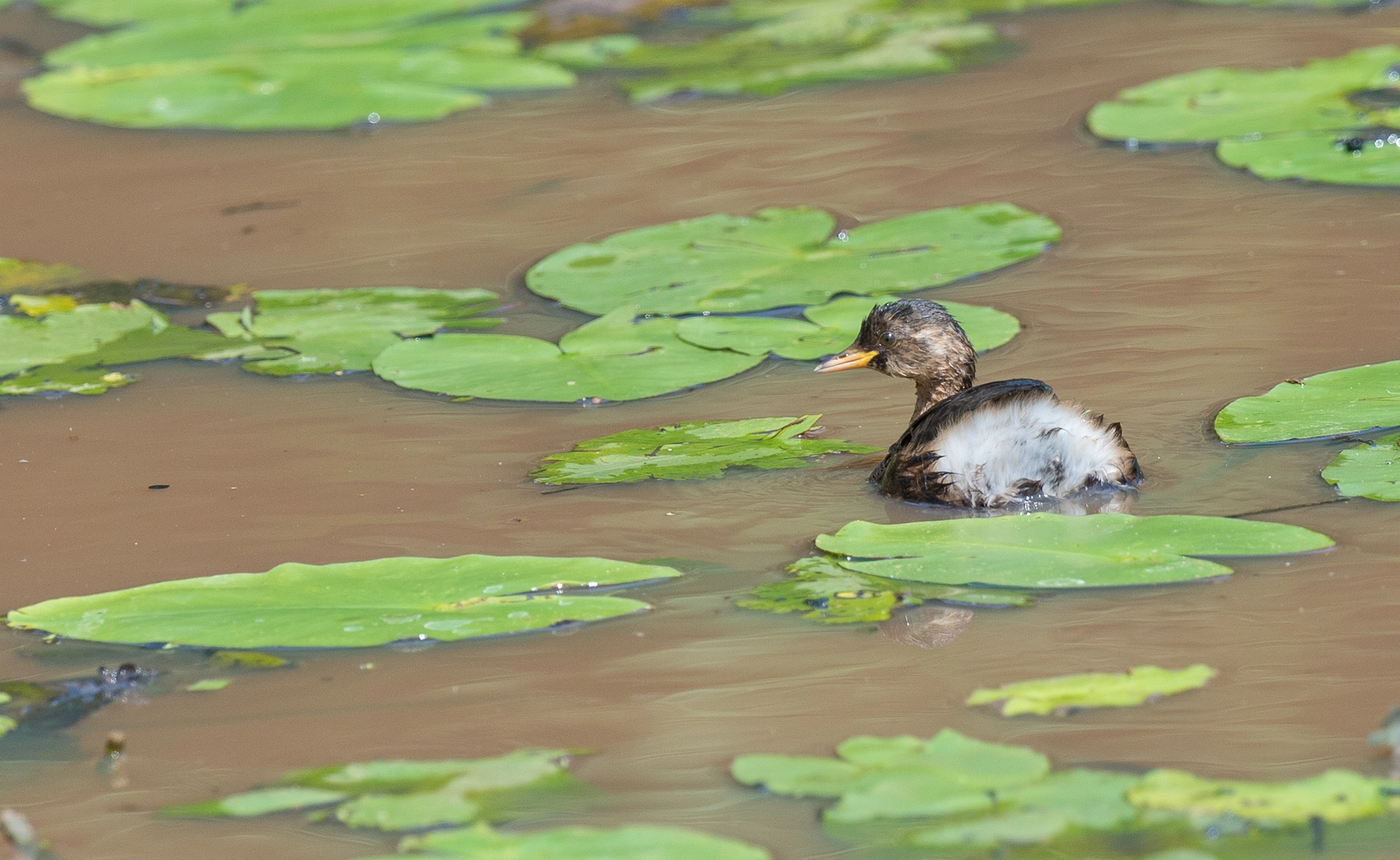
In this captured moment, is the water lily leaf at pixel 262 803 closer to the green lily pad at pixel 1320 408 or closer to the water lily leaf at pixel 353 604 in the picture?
the water lily leaf at pixel 353 604

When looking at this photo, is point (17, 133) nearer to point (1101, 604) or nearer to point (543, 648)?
point (543, 648)

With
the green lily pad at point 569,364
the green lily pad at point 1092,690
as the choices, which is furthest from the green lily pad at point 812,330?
the green lily pad at point 1092,690

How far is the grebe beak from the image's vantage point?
5125 mm

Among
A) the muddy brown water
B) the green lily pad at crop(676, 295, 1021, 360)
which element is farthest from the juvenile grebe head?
the green lily pad at crop(676, 295, 1021, 360)

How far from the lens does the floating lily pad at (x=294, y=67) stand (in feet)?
29.7

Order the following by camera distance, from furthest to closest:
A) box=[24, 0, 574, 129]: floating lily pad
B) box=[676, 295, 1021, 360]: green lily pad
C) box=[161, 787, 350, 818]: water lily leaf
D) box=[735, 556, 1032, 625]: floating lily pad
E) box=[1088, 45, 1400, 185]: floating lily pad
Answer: box=[24, 0, 574, 129]: floating lily pad, box=[1088, 45, 1400, 185]: floating lily pad, box=[676, 295, 1021, 360]: green lily pad, box=[735, 556, 1032, 625]: floating lily pad, box=[161, 787, 350, 818]: water lily leaf

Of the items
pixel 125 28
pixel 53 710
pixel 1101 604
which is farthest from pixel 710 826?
pixel 125 28

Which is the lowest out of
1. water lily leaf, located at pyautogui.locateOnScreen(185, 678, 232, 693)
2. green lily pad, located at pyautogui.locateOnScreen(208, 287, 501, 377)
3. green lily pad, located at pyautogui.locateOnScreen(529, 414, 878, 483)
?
water lily leaf, located at pyautogui.locateOnScreen(185, 678, 232, 693)

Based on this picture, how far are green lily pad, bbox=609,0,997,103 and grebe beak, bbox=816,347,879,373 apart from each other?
411cm

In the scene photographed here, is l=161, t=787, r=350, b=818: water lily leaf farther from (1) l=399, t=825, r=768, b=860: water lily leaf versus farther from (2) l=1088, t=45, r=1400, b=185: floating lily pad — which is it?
(2) l=1088, t=45, r=1400, b=185: floating lily pad

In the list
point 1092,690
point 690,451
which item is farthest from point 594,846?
point 690,451

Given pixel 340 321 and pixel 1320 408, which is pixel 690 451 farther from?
pixel 340 321

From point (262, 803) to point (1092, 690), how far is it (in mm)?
1548

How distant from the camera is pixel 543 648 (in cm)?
376
